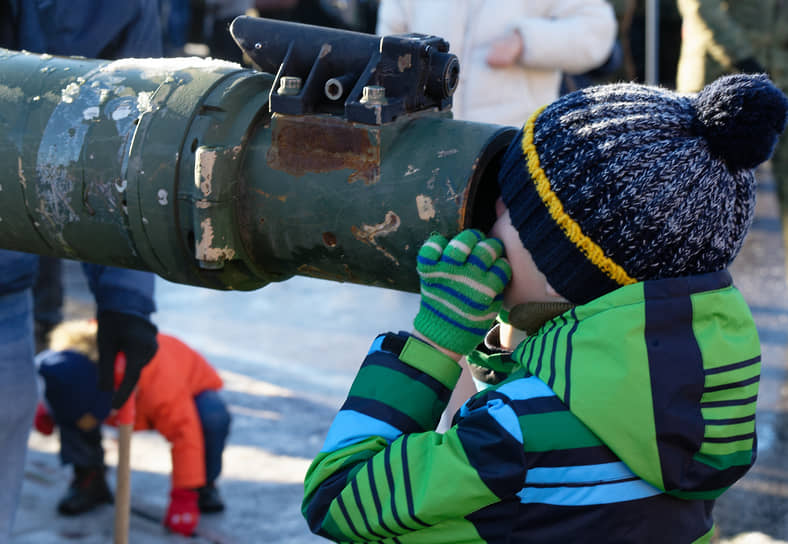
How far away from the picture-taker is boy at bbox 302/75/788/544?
1.12 metres

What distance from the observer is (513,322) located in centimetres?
126

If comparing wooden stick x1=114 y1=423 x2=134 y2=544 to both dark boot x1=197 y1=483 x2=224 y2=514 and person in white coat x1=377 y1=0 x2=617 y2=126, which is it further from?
person in white coat x1=377 y1=0 x2=617 y2=126

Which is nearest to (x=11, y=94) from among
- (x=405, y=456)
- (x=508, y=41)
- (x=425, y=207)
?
(x=425, y=207)

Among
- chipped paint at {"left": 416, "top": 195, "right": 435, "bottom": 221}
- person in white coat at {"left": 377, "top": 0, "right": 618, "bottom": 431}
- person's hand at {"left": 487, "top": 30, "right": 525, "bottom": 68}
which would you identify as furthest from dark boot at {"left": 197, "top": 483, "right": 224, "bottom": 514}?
chipped paint at {"left": 416, "top": 195, "right": 435, "bottom": 221}

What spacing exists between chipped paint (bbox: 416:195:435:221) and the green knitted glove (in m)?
0.03

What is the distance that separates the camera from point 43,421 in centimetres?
318

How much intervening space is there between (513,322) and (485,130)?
26 cm

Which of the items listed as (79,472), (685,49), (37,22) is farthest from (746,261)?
(37,22)

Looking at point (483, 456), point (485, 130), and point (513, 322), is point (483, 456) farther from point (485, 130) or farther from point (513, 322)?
point (485, 130)

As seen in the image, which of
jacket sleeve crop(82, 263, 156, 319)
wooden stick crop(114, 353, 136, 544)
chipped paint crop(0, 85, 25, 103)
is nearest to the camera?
chipped paint crop(0, 85, 25, 103)

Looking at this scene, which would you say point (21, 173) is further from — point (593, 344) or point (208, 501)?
point (208, 501)

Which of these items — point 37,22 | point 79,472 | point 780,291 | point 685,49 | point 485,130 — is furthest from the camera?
point 780,291

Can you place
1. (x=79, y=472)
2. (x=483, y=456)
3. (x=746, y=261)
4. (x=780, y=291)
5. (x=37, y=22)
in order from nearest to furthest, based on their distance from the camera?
1. (x=483, y=456)
2. (x=37, y=22)
3. (x=79, y=472)
4. (x=780, y=291)
5. (x=746, y=261)

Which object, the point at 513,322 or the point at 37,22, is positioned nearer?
the point at 513,322
